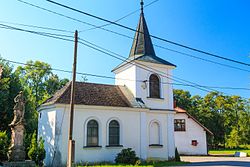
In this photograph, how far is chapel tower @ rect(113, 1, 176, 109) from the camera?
2300cm

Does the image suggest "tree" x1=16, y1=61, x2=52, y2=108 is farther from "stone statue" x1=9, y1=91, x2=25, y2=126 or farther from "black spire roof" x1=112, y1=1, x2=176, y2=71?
"stone statue" x1=9, y1=91, x2=25, y2=126

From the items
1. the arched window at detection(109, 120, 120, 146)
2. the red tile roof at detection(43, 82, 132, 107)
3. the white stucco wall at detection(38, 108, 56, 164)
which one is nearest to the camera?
the white stucco wall at detection(38, 108, 56, 164)

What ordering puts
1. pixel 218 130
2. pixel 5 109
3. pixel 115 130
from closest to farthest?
Result: 1. pixel 115 130
2. pixel 5 109
3. pixel 218 130

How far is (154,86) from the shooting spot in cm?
2373

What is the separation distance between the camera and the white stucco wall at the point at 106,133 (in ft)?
60.6

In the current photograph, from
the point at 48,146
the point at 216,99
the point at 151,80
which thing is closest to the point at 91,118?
the point at 48,146

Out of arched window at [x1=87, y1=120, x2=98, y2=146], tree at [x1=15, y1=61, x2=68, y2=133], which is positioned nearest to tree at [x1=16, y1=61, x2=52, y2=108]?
tree at [x1=15, y1=61, x2=68, y2=133]

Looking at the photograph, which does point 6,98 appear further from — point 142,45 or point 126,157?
point 142,45

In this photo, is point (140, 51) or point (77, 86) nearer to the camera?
point (77, 86)

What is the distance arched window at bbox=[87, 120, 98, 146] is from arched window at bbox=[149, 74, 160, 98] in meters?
6.23

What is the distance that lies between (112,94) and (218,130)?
133 ft

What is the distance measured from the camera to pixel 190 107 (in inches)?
2237

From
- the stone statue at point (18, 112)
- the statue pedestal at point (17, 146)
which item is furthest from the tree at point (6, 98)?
the statue pedestal at point (17, 146)

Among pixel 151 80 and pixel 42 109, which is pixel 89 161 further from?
pixel 151 80
